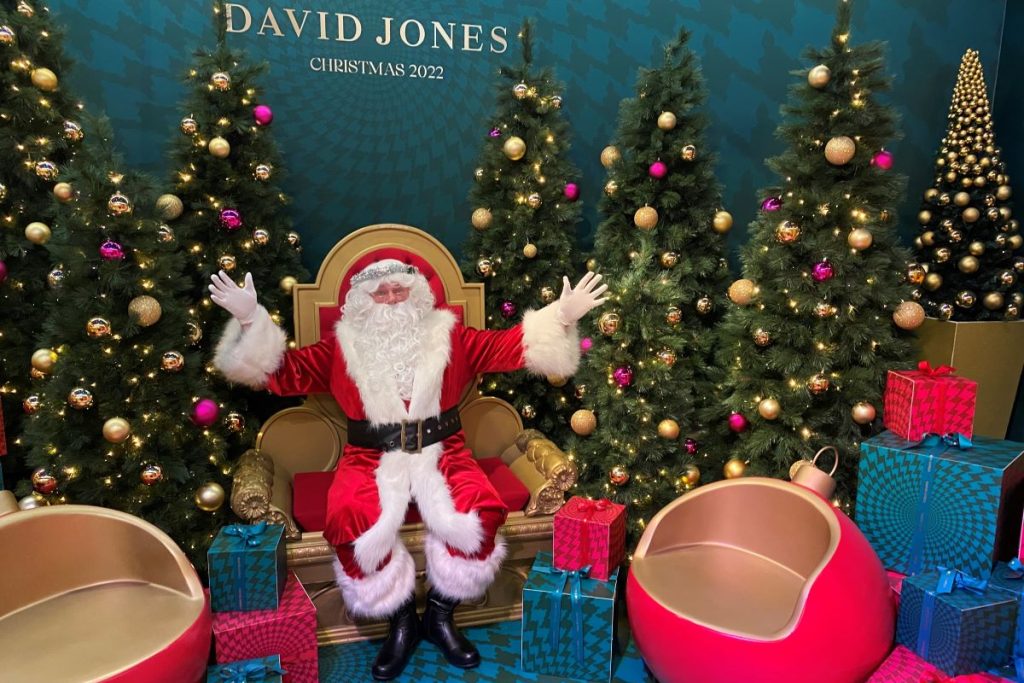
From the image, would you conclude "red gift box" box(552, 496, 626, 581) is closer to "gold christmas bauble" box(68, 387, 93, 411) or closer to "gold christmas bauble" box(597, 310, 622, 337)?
"gold christmas bauble" box(597, 310, 622, 337)

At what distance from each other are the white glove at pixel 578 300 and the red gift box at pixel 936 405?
1.32 meters

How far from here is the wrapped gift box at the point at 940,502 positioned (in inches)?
98.0

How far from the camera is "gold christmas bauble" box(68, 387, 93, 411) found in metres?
2.54

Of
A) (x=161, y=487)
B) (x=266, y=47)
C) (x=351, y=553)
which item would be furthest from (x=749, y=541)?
(x=266, y=47)

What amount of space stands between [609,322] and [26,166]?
2577 mm

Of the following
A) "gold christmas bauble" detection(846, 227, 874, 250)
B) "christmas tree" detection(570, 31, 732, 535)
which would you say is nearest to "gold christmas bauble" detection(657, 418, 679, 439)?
"christmas tree" detection(570, 31, 732, 535)

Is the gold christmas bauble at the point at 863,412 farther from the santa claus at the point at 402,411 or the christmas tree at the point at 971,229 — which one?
the santa claus at the point at 402,411

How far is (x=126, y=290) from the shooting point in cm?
261

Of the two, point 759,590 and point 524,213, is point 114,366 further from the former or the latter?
point 759,590

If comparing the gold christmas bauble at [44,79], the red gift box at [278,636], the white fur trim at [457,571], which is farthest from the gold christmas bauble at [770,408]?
the gold christmas bauble at [44,79]

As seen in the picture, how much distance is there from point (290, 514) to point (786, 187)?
2656mm

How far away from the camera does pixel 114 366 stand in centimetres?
263

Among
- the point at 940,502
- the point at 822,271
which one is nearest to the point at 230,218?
the point at 822,271

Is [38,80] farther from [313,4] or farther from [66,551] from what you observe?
[66,551]
